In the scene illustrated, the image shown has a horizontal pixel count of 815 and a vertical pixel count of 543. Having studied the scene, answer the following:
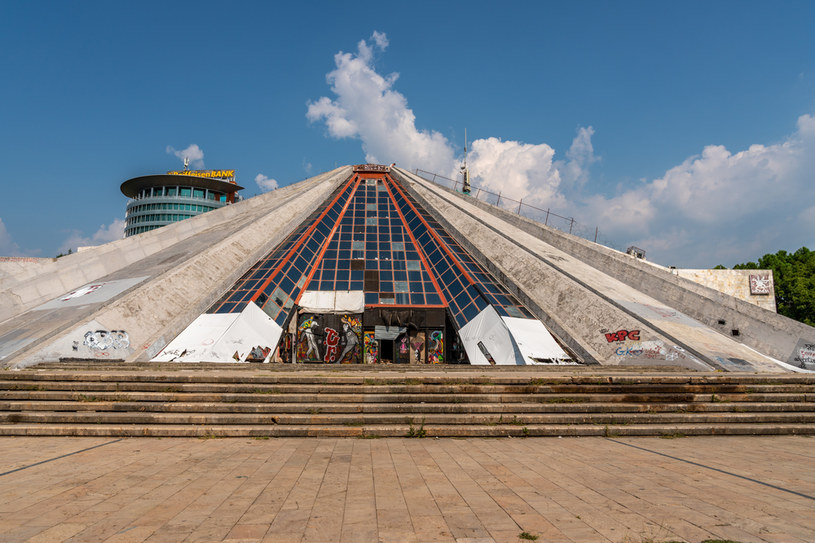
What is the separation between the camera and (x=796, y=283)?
45250 millimetres

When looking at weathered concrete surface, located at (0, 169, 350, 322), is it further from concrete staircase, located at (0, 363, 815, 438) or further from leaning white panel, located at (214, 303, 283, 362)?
concrete staircase, located at (0, 363, 815, 438)

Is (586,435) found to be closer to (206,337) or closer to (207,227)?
(206,337)

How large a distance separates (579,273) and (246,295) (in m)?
18.0

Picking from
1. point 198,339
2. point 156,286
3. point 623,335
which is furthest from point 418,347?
point 156,286

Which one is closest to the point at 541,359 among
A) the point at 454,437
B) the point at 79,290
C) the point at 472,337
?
the point at 472,337

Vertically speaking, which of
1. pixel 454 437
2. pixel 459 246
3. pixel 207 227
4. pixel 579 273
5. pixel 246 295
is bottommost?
pixel 454 437

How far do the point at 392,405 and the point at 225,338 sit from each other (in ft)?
34.5

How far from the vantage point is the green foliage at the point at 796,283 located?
4369cm

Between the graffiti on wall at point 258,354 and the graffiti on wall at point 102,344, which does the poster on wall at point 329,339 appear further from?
the graffiti on wall at point 102,344

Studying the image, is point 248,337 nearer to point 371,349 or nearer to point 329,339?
point 329,339

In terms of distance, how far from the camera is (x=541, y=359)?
16.9 metres

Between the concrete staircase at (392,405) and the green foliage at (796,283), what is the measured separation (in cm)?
4609

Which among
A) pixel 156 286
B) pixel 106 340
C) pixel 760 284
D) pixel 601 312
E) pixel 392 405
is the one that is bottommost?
pixel 392 405

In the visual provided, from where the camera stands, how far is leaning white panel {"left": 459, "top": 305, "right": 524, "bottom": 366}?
17.5 m
